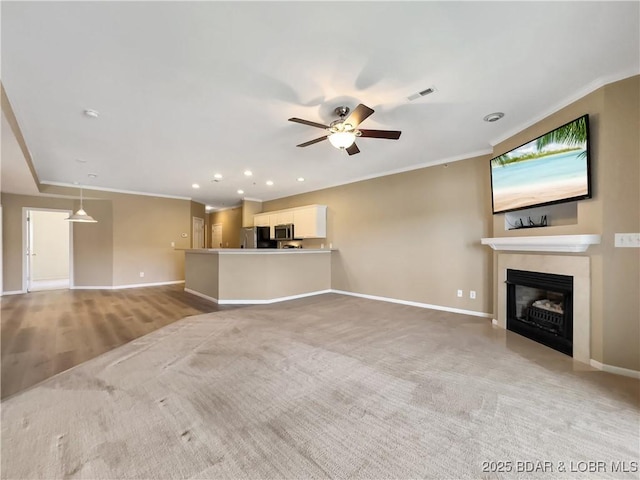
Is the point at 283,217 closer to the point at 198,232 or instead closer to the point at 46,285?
the point at 198,232

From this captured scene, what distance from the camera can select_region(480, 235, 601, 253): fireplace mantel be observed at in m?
2.58

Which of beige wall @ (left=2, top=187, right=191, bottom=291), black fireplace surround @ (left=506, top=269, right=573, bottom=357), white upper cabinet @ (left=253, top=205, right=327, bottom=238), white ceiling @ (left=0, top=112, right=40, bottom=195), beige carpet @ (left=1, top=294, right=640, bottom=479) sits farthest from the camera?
white upper cabinet @ (left=253, top=205, right=327, bottom=238)

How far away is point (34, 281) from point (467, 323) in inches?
450

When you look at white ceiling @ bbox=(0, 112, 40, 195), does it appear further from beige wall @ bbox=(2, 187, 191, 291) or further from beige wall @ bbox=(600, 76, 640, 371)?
beige wall @ bbox=(600, 76, 640, 371)

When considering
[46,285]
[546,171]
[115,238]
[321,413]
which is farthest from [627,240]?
[46,285]

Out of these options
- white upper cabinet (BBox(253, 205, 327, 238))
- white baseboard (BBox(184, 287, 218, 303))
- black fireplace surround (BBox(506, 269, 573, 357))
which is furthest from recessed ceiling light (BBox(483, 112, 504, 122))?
white baseboard (BBox(184, 287, 218, 303))

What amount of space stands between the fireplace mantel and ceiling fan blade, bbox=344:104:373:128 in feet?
7.66

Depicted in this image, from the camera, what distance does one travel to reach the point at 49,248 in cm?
841

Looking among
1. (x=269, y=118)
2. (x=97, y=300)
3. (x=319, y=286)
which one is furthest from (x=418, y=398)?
(x=97, y=300)

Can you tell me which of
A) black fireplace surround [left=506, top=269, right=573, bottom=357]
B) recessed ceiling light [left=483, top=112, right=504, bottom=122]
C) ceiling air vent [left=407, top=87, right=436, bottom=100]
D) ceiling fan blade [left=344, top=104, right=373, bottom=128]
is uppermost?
recessed ceiling light [left=483, top=112, right=504, bottom=122]

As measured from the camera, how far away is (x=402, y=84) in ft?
7.98

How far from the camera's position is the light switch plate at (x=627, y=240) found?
7.73 ft

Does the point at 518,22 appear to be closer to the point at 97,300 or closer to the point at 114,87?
the point at 114,87

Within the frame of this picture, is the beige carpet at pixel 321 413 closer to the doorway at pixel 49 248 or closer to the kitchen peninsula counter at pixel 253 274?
the kitchen peninsula counter at pixel 253 274
